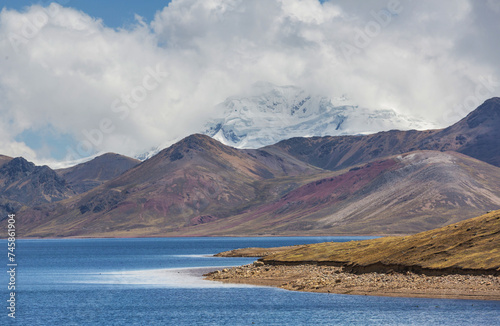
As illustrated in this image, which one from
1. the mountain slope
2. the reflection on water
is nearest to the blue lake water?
the reflection on water

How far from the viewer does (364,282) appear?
4222 inches

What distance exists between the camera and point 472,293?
3538 inches

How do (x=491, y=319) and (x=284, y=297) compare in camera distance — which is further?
(x=284, y=297)

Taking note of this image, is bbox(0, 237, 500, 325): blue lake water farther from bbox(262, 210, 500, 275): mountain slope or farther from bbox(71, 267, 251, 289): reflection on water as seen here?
bbox(262, 210, 500, 275): mountain slope

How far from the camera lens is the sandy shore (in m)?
91.6

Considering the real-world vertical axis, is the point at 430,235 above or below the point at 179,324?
above

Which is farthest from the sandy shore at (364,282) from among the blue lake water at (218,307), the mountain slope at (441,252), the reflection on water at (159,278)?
the reflection on water at (159,278)

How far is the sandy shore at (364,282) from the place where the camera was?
91.6 m

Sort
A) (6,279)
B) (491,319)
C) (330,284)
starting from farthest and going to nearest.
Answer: (6,279), (330,284), (491,319)

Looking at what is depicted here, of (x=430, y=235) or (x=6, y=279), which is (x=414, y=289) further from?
(x=6, y=279)

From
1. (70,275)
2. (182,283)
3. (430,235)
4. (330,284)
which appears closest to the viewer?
(330,284)

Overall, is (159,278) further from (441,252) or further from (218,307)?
(441,252)

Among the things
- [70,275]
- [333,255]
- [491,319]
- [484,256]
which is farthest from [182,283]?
[491,319]

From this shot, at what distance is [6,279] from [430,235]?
287ft
